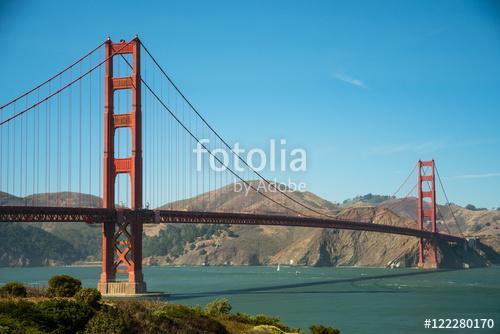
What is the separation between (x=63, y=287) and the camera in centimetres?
2772

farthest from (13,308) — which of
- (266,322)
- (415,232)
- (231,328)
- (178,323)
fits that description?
(415,232)

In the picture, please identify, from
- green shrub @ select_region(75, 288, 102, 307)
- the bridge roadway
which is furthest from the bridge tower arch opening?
green shrub @ select_region(75, 288, 102, 307)

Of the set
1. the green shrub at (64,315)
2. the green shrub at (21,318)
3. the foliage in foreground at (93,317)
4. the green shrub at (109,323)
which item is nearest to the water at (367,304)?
the foliage in foreground at (93,317)

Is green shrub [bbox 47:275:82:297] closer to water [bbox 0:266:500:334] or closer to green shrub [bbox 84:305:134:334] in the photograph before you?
green shrub [bbox 84:305:134:334]

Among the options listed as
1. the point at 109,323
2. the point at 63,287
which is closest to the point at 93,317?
the point at 109,323

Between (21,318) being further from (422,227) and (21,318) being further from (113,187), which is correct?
(422,227)

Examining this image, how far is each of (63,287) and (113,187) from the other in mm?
33585

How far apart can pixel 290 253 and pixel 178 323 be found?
→ 552 ft

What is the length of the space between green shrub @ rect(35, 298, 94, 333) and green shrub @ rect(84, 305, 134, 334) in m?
0.33

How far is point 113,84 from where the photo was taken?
6297 centimetres

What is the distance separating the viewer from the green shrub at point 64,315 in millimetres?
20594

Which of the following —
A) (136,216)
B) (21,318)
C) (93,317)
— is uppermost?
(136,216)

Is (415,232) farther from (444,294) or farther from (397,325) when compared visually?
(397,325)

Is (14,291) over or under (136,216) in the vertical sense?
under
